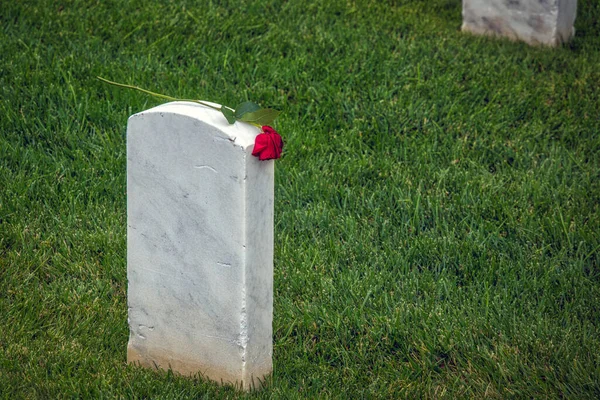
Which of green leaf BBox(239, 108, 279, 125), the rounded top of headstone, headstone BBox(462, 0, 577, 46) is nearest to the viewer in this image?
the rounded top of headstone

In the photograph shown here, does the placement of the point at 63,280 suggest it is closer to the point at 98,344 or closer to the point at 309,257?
the point at 98,344

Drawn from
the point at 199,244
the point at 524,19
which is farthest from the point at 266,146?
the point at 524,19

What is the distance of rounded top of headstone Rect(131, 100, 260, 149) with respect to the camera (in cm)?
255

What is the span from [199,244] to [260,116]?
0.51 metres

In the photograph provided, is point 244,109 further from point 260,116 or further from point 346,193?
point 346,193

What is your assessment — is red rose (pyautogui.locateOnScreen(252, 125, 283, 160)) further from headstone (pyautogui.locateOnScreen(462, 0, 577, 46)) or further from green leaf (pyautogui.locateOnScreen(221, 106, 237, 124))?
headstone (pyautogui.locateOnScreen(462, 0, 577, 46))

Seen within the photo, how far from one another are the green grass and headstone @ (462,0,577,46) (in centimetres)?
16

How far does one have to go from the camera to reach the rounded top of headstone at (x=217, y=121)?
2.55 meters

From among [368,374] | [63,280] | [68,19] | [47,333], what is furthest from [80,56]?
[368,374]

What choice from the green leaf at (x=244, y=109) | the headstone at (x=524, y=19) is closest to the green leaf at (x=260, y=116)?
the green leaf at (x=244, y=109)

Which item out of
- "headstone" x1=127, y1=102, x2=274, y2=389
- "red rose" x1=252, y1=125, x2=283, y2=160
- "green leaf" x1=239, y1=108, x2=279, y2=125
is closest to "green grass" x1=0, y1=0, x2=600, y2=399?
"headstone" x1=127, y1=102, x2=274, y2=389

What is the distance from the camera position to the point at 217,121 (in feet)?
8.55

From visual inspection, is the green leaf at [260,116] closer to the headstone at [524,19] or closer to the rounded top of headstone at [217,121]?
the rounded top of headstone at [217,121]

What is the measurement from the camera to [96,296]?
11.0 feet
